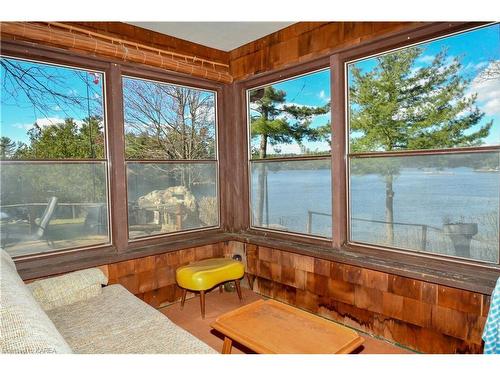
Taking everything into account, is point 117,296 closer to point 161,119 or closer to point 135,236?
point 135,236

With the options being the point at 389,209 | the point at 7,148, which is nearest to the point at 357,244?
the point at 389,209

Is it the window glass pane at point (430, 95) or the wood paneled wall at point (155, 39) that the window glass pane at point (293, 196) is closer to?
the window glass pane at point (430, 95)

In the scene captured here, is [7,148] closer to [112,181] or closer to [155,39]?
[112,181]

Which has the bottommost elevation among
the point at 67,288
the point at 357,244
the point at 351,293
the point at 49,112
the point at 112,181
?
the point at 351,293

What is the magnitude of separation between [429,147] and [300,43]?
4.69 feet

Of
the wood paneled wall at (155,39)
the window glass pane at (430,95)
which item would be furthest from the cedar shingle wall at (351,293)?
the wood paneled wall at (155,39)

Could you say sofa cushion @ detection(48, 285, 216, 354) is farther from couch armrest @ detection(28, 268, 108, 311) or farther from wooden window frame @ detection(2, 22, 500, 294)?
wooden window frame @ detection(2, 22, 500, 294)

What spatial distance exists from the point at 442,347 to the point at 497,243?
0.77m

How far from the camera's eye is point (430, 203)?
7.14 ft

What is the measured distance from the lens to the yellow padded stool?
264cm

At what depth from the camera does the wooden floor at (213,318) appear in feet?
7.32

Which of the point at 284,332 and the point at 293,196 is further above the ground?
the point at 293,196

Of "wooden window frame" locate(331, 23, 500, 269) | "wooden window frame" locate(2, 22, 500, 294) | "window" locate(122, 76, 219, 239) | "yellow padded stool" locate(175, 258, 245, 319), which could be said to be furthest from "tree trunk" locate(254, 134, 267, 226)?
"wooden window frame" locate(331, 23, 500, 269)
